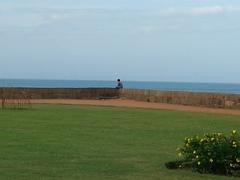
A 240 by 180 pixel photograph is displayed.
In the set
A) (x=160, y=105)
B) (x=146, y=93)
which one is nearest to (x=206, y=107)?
(x=160, y=105)

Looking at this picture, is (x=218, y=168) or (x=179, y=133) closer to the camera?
(x=218, y=168)

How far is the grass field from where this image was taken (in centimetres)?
1059

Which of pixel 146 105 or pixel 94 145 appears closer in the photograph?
pixel 94 145

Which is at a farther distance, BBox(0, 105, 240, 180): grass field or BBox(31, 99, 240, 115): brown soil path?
BBox(31, 99, 240, 115): brown soil path

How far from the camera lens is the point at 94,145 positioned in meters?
14.2

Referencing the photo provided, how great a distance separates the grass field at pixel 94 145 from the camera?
10.6m

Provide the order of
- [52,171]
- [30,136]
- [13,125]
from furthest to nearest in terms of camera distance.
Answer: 1. [13,125]
2. [30,136]
3. [52,171]

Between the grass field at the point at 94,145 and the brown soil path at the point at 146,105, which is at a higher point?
the brown soil path at the point at 146,105

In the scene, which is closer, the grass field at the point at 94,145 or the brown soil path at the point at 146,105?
the grass field at the point at 94,145

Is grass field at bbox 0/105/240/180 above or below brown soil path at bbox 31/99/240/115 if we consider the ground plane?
below

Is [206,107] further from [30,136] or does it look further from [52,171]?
[52,171]

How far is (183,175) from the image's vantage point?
10664 mm

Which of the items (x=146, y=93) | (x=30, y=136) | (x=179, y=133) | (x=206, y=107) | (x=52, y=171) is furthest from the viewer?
(x=146, y=93)

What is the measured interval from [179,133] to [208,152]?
6.87 m
